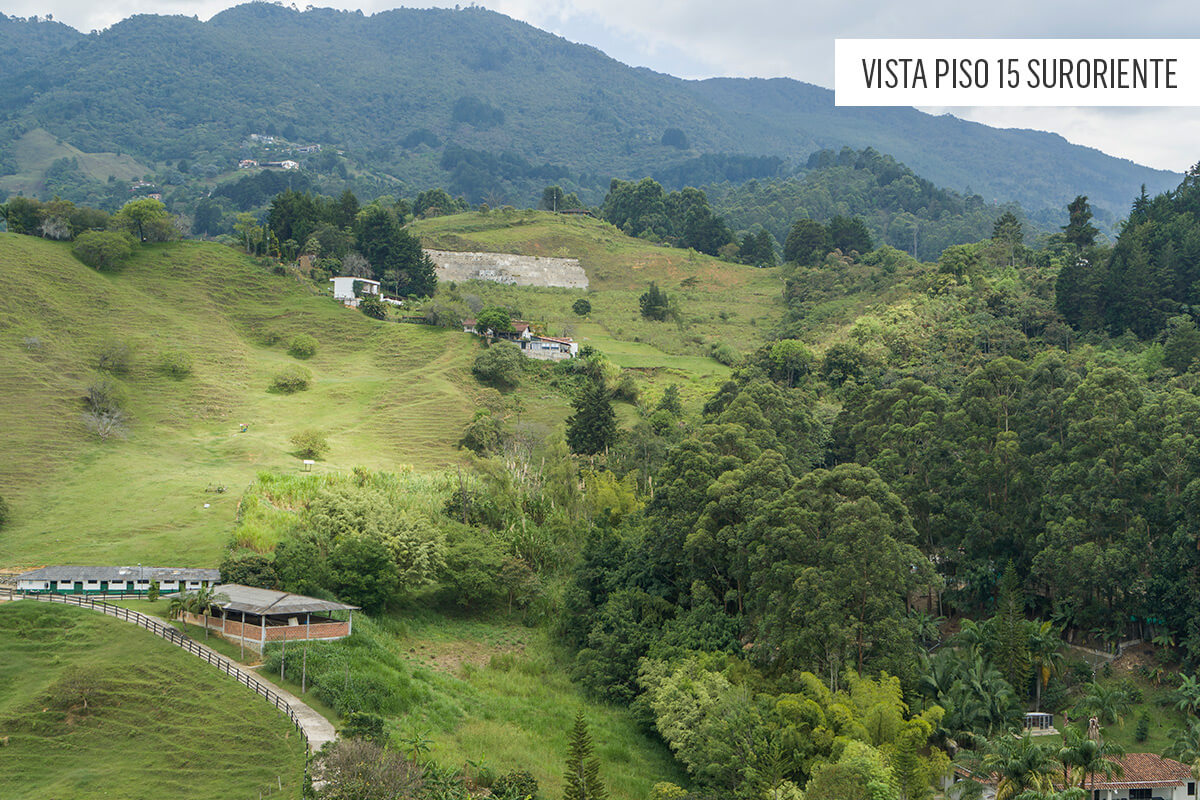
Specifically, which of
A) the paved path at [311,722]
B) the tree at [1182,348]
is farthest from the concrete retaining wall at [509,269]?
the paved path at [311,722]

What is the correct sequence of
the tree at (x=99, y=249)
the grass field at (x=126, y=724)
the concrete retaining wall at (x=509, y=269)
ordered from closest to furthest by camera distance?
Result: the grass field at (x=126, y=724) → the tree at (x=99, y=249) → the concrete retaining wall at (x=509, y=269)

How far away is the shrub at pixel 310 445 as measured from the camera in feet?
177

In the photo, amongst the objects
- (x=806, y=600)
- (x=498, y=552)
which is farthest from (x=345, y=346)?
(x=806, y=600)

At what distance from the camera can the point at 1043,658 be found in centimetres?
3466

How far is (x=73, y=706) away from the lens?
3098 centimetres

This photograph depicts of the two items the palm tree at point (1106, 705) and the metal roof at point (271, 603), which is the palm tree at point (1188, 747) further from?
the metal roof at point (271, 603)

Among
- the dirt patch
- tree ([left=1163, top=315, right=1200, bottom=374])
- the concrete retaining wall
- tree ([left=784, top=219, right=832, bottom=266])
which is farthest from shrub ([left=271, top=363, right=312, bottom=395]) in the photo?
tree ([left=784, top=219, right=832, bottom=266])

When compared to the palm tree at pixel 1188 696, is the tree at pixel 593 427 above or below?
above

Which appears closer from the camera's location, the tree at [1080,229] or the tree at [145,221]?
the tree at [1080,229]

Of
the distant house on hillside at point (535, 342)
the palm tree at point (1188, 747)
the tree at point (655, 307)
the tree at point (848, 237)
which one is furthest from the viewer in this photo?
the tree at point (848, 237)

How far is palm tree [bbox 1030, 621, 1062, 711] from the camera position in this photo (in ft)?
114

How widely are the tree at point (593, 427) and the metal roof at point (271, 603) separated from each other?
2130 cm

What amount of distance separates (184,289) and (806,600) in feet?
183

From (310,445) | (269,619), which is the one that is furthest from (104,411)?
(269,619)
